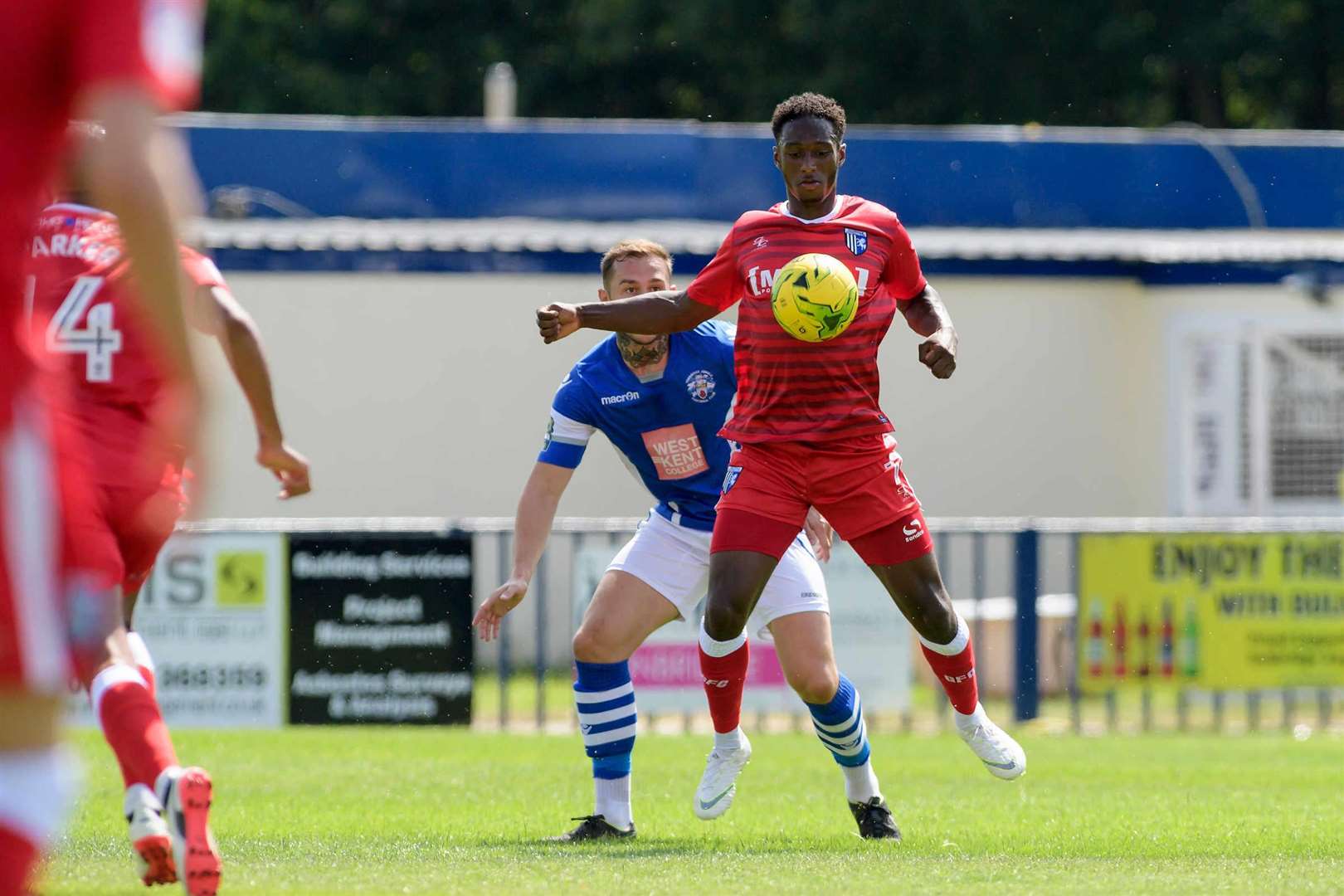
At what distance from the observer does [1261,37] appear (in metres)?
34.1

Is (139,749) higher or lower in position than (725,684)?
higher

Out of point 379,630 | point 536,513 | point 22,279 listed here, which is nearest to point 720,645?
point 536,513

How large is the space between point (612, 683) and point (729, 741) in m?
0.49

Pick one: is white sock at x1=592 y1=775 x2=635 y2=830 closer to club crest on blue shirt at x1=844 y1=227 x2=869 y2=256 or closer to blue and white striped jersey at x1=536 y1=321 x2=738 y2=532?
blue and white striped jersey at x1=536 y1=321 x2=738 y2=532

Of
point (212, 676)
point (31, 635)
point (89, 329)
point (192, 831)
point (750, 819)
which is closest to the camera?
point (31, 635)

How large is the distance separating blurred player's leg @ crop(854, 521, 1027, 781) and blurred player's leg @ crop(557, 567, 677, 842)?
880mm

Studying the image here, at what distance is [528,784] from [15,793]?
7.29 meters

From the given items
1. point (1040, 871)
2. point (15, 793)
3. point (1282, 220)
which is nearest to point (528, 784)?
point (1040, 871)

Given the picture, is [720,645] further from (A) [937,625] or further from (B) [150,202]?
(B) [150,202]

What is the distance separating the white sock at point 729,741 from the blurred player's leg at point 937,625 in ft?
2.39

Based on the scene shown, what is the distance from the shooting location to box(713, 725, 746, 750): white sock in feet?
25.3

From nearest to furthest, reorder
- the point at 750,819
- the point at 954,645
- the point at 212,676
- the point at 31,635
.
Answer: the point at 31,635, the point at 954,645, the point at 750,819, the point at 212,676

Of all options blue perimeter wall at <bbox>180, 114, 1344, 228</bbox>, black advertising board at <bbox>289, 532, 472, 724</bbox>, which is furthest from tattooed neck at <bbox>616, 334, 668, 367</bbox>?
blue perimeter wall at <bbox>180, 114, 1344, 228</bbox>

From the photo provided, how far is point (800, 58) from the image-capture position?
116 ft
